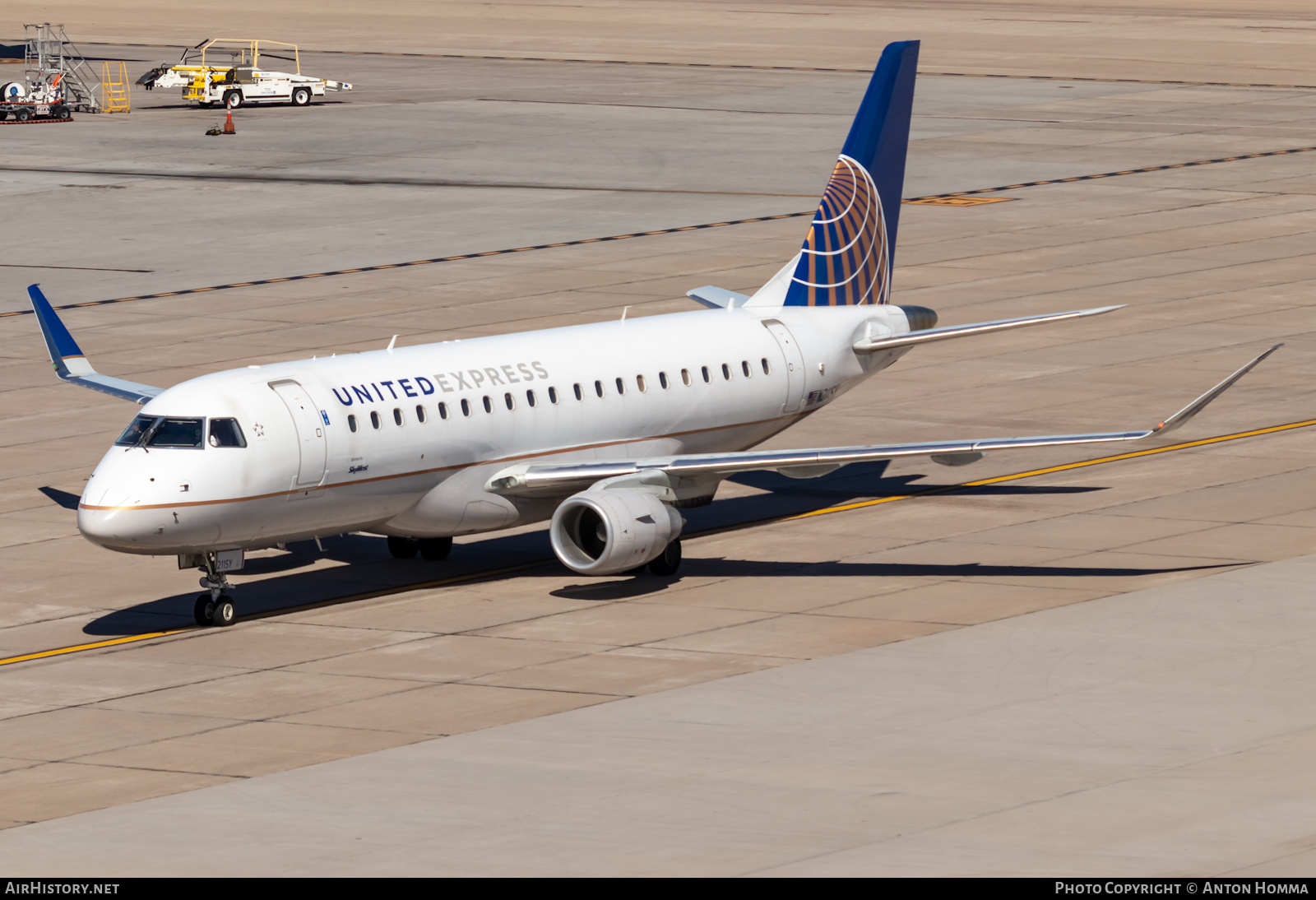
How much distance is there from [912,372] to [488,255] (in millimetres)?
19832

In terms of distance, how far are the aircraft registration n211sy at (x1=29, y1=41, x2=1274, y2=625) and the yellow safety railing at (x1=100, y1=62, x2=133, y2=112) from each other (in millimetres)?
71459

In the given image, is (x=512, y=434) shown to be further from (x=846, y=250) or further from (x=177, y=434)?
(x=846, y=250)

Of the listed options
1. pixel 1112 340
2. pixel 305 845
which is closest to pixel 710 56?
pixel 1112 340

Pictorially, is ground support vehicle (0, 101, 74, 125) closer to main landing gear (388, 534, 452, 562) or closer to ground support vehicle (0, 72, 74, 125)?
ground support vehicle (0, 72, 74, 125)

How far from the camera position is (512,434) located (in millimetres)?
35781

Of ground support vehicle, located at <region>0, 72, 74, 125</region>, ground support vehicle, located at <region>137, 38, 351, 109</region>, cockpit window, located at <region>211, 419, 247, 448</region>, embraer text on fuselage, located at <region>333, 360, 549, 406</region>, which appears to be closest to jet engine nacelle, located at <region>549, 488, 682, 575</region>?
embraer text on fuselage, located at <region>333, 360, 549, 406</region>

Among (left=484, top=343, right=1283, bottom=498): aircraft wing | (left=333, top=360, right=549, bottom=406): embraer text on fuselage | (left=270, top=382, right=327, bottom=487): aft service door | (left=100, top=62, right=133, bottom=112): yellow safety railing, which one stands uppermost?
(left=100, top=62, right=133, bottom=112): yellow safety railing

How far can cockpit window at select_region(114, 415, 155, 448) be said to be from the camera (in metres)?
32.8

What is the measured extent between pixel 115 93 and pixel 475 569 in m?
84.2

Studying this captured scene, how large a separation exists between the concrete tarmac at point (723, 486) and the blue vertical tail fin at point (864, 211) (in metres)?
3.96

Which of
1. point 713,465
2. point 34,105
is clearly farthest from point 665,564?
point 34,105

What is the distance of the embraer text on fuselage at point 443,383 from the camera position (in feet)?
112

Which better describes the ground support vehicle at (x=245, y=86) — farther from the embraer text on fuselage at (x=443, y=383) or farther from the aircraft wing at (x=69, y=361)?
the embraer text on fuselage at (x=443, y=383)

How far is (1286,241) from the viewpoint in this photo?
68.1m
